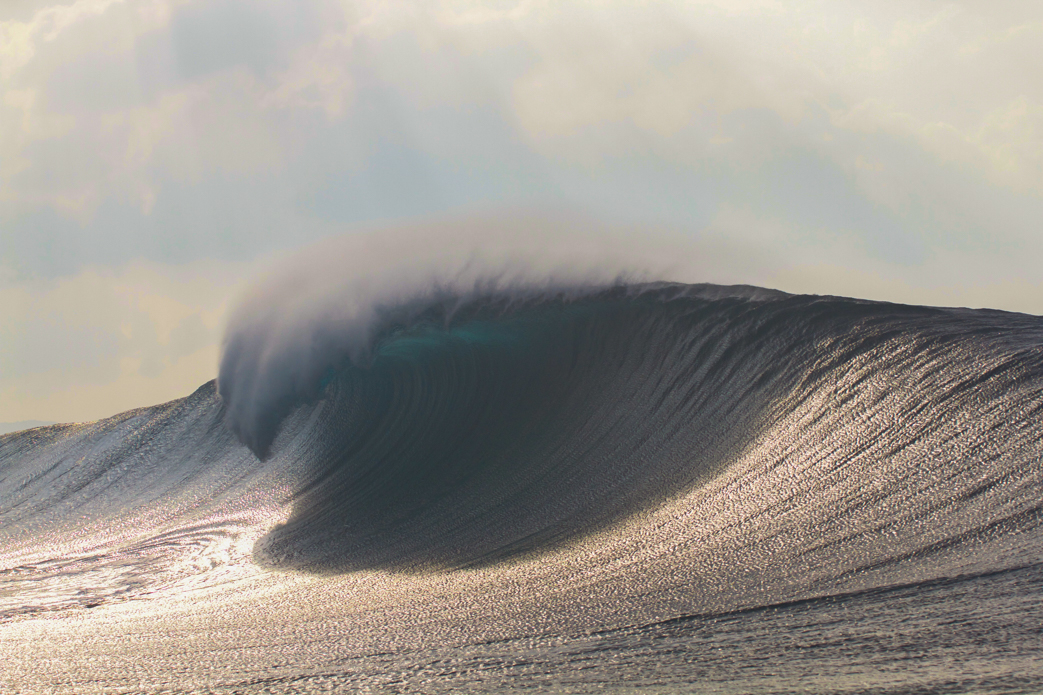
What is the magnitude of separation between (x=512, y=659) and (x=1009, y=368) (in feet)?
11.1

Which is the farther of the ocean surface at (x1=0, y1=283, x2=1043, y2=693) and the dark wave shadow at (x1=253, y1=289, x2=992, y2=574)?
the dark wave shadow at (x1=253, y1=289, x2=992, y2=574)

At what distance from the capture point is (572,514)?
4.29 meters

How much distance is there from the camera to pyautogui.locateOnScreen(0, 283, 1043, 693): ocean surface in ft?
7.52

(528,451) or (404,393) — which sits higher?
(404,393)

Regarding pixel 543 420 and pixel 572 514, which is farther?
pixel 543 420

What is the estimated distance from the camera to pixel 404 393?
7.49 m

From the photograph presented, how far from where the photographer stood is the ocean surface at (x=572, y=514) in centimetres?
229

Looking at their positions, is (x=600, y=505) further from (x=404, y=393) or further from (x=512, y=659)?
(x=404, y=393)

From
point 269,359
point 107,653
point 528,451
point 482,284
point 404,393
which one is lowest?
point 107,653

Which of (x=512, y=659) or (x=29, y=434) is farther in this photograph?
(x=29, y=434)

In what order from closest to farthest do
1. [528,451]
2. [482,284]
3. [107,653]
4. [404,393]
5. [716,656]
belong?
[716,656]
[107,653]
[528,451]
[404,393]
[482,284]

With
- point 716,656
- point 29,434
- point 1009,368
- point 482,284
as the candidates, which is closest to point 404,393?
point 482,284

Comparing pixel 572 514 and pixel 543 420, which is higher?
pixel 543 420

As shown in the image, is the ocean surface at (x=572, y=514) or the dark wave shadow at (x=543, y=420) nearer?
the ocean surface at (x=572, y=514)
